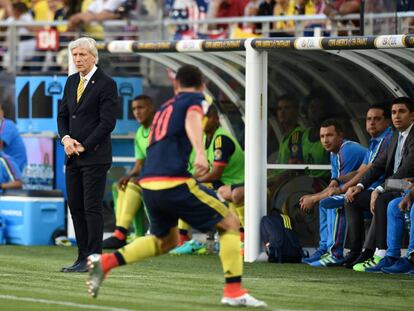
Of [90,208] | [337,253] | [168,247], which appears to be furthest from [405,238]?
[168,247]

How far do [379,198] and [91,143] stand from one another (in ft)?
10.1

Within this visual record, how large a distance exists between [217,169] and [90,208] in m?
3.87

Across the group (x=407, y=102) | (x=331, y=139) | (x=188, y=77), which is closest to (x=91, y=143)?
(x=188, y=77)

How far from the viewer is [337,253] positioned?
1489 centimetres

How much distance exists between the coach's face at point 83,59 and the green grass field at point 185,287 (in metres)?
1.93

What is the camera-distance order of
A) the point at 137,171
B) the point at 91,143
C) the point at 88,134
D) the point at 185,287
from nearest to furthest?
the point at 185,287
the point at 91,143
the point at 88,134
the point at 137,171

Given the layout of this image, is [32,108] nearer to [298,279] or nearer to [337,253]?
[337,253]

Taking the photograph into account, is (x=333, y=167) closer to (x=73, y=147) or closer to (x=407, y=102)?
(x=407, y=102)

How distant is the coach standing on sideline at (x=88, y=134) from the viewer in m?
12.9

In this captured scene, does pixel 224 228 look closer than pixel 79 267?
Yes

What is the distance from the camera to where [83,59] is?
12961 mm

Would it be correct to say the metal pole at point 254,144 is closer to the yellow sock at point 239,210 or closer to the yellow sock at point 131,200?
the yellow sock at point 239,210

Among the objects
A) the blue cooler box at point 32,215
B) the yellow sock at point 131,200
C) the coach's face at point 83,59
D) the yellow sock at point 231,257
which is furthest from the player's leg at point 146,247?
the blue cooler box at point 32,215

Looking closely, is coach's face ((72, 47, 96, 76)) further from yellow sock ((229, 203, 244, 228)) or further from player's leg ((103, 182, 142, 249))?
yellow sock ((229, 203, 244, 228))
